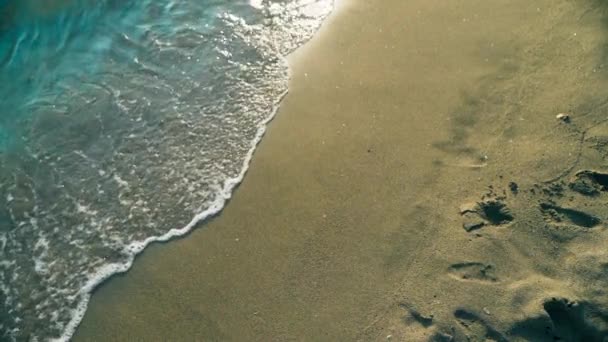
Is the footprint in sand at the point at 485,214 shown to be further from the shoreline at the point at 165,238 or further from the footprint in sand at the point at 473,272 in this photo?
the shoreline at the point at 165,238

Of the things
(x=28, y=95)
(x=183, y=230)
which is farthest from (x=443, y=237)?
(x=28, y=95)

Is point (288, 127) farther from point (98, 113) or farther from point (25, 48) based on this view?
point (25, 48)

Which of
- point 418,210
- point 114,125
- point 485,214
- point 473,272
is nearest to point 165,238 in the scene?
point 114,125

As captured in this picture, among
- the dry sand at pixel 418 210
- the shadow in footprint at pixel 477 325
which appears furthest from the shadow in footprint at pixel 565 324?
the shadow in footprint at pixel 477 325

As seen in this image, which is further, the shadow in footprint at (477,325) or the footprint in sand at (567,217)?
the footprint in sand at (567,217)

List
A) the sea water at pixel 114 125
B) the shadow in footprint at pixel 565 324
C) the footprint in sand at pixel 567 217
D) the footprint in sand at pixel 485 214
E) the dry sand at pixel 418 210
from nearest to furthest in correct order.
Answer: the shadow in footprint at pixel 565 324
the dry sand at pixel 418 210
the footprint in sand at pixel 567 217
the footprint in sand at pixel 485 214
the sea water at pixel 114 125

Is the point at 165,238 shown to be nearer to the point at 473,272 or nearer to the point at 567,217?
the point at 473,272
